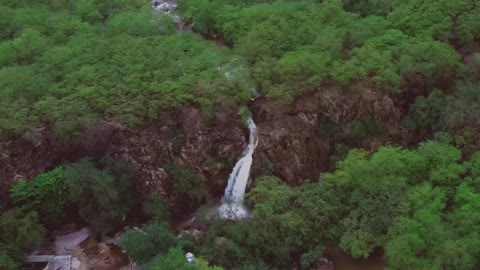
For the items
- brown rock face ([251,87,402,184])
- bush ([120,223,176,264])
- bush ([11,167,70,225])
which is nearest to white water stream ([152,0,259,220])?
brown rock face ([251,87,402,184])

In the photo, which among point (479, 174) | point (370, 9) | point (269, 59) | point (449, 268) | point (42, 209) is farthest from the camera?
point (370, 9)

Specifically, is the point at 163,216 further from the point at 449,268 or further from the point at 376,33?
the point at 376,33

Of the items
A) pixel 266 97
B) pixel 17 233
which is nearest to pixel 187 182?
pixel 266 97

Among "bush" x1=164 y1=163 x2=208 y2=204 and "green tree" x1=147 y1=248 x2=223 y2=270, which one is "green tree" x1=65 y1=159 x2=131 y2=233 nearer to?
"bush" x1=164 y1=163 x2=208 y2=204

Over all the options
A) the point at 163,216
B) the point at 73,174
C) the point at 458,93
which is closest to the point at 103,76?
Result: the point at 73,174

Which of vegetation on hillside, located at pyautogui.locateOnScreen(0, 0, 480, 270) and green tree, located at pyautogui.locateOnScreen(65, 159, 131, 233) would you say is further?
green tree, located at pyautogui.locateOnScreen(65, 159, 131, 233)

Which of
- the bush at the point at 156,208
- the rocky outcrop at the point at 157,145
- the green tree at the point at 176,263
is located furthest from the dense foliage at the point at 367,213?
the rocky outcrop at the point at 157,145

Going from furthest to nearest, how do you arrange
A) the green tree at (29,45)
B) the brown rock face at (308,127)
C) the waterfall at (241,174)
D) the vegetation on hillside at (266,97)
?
the green tree at (29,45)
the waterfall at (241,174)
the brown rock face at (308,127)
the vegetation on hillside at (266,97)

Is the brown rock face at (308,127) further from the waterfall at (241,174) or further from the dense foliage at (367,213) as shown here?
the dense foliage at (367,213)
